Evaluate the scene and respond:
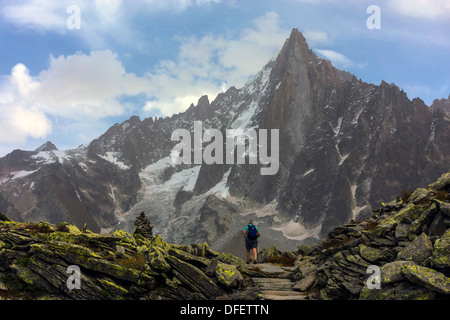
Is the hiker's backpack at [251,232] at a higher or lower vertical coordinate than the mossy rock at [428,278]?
higher

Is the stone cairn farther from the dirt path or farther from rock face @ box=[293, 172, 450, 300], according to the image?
rock face @ box=[293, 172, 450, 300]

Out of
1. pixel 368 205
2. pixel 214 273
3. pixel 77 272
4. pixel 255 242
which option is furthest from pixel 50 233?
pixel 368 205

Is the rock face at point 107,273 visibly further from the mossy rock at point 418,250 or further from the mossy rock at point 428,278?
the mossy rock at point 428,278

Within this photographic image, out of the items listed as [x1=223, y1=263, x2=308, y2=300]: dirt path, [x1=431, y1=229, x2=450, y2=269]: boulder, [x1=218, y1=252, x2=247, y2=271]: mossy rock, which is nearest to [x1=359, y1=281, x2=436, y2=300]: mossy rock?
[x1=431, y1=229, x2=450, y2=269]: boulder

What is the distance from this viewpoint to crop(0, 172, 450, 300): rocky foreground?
44.7 ft

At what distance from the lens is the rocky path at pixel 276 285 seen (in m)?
16.6

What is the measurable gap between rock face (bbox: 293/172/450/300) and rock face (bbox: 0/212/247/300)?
489cm

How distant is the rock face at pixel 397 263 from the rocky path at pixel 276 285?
63cm

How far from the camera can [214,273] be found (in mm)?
17328

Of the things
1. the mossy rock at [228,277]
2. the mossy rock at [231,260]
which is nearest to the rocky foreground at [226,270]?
the mossy rock at [228,277]
